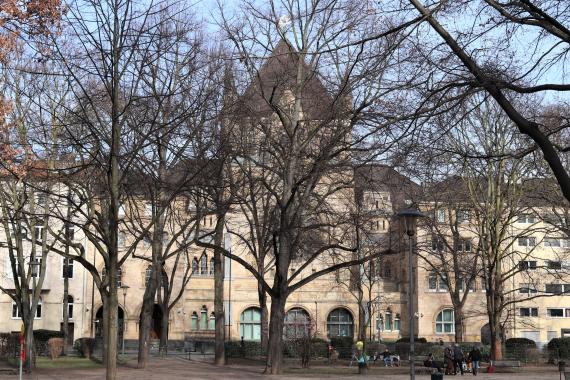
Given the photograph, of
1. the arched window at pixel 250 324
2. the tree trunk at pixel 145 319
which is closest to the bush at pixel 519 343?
the arched window at pixel 250 324

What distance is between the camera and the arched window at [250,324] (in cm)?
6662

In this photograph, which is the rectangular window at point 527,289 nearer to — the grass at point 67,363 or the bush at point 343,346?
the bush at point 343,346

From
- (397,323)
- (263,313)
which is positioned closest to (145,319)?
(263,313)

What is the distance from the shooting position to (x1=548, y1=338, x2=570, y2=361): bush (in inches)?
1834

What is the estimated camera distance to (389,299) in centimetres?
6794

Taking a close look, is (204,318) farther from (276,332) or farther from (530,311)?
(276,332)

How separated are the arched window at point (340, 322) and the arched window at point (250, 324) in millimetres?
6461

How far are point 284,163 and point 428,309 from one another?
43.2 meters

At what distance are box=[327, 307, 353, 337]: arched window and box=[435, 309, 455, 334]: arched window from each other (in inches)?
306

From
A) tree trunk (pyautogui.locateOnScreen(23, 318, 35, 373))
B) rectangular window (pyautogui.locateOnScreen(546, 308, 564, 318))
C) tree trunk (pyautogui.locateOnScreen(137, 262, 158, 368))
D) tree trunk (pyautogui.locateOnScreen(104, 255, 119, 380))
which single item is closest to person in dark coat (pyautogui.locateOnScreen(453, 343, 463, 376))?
tree trunk (pyautogui.locateOnScreen(137, 262, 158, 368))

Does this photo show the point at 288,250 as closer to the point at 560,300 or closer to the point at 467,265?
the point at 467,265

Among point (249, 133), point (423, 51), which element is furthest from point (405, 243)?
point (423, 51)

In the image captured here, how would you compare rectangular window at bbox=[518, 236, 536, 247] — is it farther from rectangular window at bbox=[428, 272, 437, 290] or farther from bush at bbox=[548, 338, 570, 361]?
bush at bbox=[548, 338, 570, 361]

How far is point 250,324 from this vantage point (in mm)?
67062
